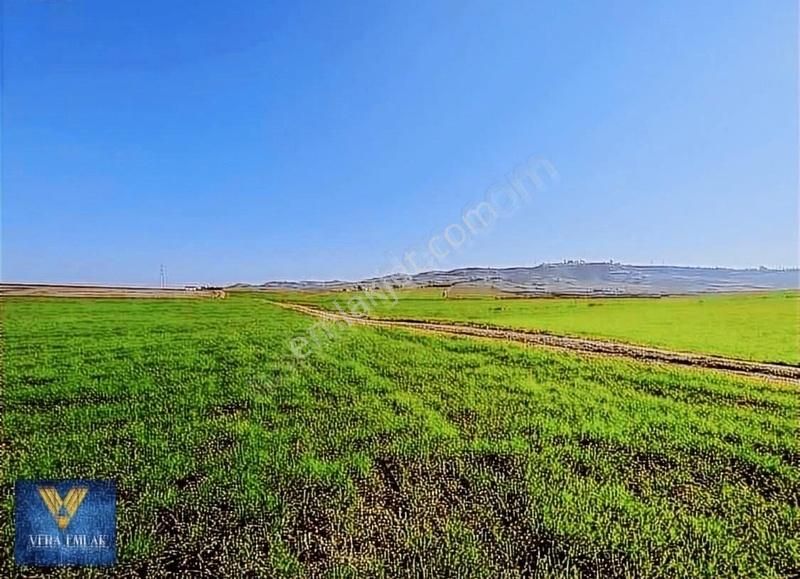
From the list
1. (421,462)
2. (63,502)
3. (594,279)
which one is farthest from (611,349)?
(63,502)

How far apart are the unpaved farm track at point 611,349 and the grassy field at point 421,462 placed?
407 mm

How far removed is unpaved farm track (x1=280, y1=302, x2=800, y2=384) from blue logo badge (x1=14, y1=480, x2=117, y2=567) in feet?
15.4

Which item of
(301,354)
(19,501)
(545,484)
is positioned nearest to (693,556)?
(545,484)

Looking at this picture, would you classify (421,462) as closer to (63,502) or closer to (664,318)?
(63,502)

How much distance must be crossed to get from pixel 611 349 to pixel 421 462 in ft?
12.3

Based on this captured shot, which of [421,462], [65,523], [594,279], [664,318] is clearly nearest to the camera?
[65,523]

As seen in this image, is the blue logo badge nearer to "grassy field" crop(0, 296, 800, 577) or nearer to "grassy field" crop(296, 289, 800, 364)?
"grassy field" crop(0, 296, 800, 577)

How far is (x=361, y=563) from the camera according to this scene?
6.28 ft

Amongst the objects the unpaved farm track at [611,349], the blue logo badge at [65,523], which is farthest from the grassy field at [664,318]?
the blue logo badge at [65,523]

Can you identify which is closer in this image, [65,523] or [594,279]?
[65,523]

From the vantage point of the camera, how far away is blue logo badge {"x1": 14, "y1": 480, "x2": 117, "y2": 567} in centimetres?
193

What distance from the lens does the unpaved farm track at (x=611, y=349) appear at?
4406 millimetres

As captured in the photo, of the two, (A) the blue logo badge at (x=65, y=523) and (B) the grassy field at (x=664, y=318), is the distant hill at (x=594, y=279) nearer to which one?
(B) the grassy field at (x=664, y=318)

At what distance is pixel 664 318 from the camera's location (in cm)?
712
